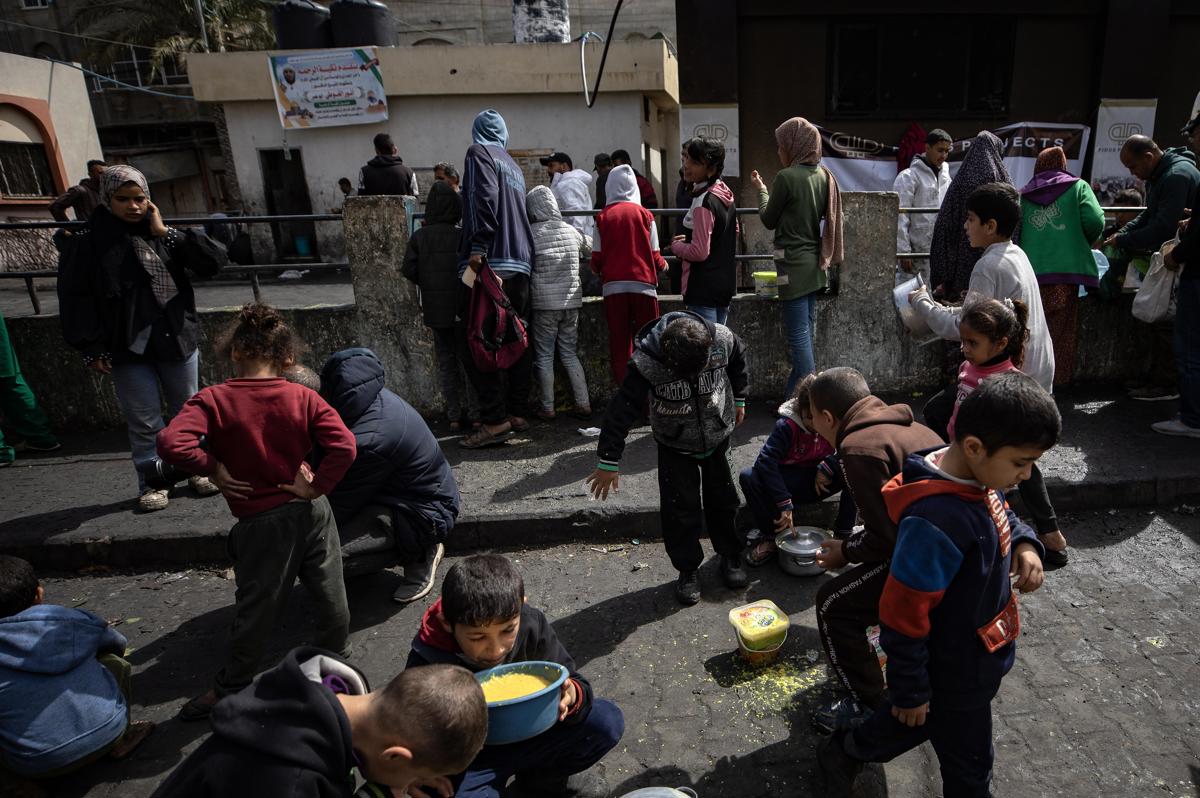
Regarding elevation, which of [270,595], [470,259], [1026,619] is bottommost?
[1026,619]

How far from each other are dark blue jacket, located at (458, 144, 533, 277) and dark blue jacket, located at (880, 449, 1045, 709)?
3538 mm

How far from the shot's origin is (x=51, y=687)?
8.57 ft

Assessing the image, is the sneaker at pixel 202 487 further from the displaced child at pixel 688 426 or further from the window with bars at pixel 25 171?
the window with bars at pixel 25 171

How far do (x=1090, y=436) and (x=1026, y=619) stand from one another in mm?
2245

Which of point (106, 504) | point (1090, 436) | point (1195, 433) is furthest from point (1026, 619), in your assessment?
point (106, 504)

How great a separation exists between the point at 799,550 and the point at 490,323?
8.30ft

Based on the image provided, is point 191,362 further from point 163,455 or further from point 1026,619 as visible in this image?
point 1026,619

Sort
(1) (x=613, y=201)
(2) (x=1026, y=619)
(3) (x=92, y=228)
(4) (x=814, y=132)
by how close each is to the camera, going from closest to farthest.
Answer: (2) (x=1026, y=619)
(3) (x=92, y=228)
(4) (x=814, y=132)
(1) (x=613, y=201)

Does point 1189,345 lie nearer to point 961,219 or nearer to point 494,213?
point 961,219

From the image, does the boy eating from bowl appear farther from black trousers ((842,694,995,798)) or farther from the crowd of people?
black trousers ((842,694,995,798))

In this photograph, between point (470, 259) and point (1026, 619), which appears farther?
point (470, 259)

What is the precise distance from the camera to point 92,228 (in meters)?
4.38

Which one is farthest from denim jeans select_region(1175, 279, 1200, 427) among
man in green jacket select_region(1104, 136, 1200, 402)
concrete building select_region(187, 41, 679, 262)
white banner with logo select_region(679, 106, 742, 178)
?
concrete building select_region(187, 41, 679, 262)

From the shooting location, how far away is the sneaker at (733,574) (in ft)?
12.4
